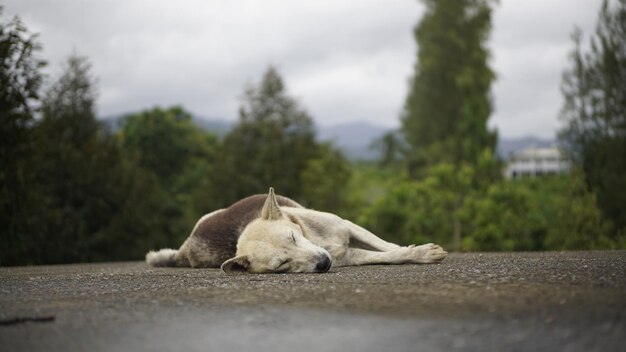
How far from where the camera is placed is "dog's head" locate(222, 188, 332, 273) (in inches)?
308

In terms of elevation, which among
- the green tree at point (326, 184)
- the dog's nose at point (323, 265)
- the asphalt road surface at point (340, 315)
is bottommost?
the asphalt road surface at point (340, 315)

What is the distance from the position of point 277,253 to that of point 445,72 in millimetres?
50590

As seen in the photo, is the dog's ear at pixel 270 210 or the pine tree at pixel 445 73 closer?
the dog's ear at pixel 270 210

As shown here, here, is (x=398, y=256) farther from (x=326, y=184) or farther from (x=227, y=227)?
(x=326, y=184)

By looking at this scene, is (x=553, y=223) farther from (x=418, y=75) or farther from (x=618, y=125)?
(x=418, y=75)

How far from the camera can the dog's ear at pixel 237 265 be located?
7.91m

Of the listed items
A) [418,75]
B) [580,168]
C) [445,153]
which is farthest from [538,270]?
[418,75]

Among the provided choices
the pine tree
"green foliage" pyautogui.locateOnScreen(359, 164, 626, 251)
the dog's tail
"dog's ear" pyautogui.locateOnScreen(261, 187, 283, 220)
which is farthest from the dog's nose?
the pine tree

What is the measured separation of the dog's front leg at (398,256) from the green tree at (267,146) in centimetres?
3372

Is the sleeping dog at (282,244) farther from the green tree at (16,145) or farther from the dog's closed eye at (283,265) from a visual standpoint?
the green tree at (16,145)

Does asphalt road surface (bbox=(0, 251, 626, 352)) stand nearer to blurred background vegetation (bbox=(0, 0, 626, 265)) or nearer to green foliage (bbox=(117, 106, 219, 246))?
blurred background vegetation (bbox=(0, 0, 626, 265))

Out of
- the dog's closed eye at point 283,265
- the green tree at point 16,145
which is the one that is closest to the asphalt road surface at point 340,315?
the dog's closed eye at point 283,265

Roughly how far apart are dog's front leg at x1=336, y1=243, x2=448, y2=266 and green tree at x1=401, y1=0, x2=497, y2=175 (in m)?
44.5

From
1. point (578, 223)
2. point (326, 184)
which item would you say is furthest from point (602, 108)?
point (326, 184)
